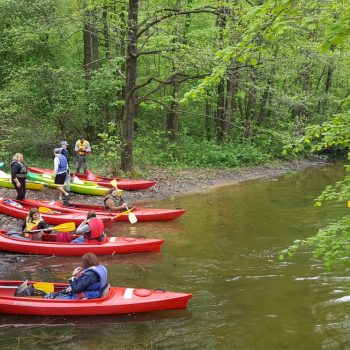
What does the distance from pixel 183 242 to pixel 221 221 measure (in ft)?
6.72

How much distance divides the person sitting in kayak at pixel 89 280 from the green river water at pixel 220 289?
0.38m

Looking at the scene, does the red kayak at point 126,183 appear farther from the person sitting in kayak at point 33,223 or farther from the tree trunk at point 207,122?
the tree trunk at point 207,122

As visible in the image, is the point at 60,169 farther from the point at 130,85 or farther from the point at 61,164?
the point at 130,85

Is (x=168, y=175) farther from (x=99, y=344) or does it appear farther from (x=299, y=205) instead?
(x=99, y=344)

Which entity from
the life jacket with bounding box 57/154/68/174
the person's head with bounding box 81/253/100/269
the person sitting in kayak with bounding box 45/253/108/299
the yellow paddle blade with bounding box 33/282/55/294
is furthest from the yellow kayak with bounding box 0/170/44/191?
the person's head with bounding box 81/253/100/269

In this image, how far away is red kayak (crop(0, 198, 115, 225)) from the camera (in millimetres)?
10812

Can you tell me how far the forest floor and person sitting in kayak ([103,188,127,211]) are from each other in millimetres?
1642

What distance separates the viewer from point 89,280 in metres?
6.50

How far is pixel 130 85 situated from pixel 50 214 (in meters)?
6.54

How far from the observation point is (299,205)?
14.0 m

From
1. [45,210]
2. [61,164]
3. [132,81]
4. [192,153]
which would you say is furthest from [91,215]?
[192,153]

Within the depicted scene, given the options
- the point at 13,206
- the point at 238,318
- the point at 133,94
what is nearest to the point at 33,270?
the point at 13,206

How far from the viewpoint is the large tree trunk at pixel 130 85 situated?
1452cm

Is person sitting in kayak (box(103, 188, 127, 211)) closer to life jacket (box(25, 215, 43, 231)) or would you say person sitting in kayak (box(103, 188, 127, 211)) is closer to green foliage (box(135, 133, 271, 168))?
life jacket (box(25, 215, 43, 231))
